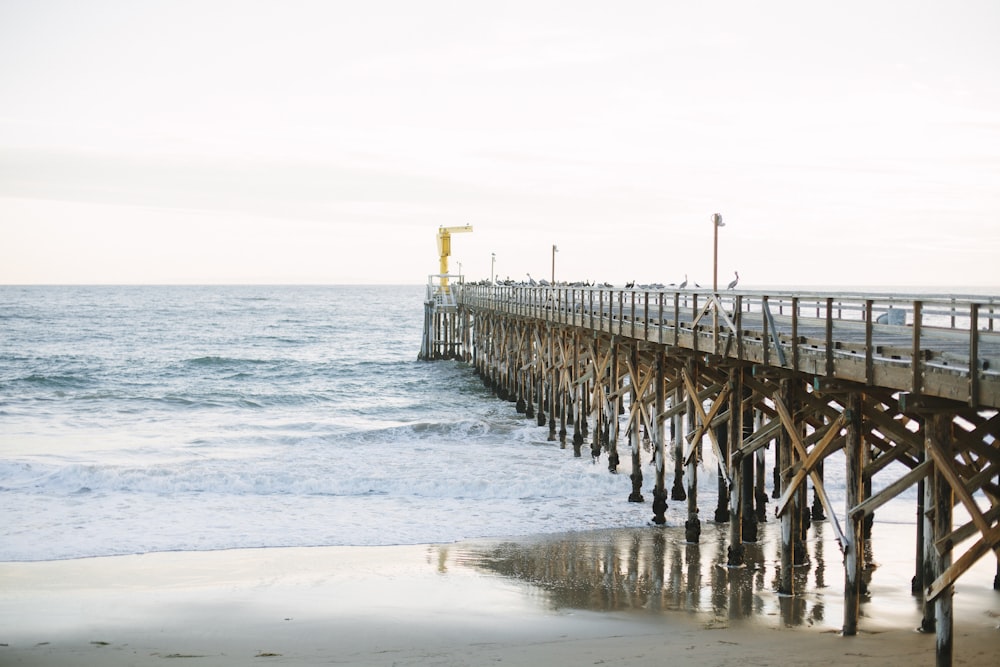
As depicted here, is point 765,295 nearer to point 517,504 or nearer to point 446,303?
point 517,504

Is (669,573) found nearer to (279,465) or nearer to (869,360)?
(869,360)

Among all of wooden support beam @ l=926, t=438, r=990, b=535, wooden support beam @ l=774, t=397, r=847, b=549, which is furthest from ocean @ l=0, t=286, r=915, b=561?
wooden support beam @ l=926, t=438, r=990, b=535

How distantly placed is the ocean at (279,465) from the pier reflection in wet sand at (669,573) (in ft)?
3.81

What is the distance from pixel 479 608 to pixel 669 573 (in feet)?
9.14

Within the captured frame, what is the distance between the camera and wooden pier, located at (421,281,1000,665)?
8453mm

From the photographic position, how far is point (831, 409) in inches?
444

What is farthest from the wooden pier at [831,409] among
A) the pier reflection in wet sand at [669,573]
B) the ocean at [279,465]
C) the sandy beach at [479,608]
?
the ocean at [279,465]

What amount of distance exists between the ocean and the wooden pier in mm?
2044

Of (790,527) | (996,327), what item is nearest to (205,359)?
(996,327)

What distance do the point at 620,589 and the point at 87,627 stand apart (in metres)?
6.35

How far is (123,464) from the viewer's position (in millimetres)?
22422

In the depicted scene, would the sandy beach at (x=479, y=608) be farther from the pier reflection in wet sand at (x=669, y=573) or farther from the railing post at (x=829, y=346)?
the railing post at (x=829, y=346)

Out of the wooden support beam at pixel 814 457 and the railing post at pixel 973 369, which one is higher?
the railing post at pixel 973 369

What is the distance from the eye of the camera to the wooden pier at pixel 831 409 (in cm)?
845
